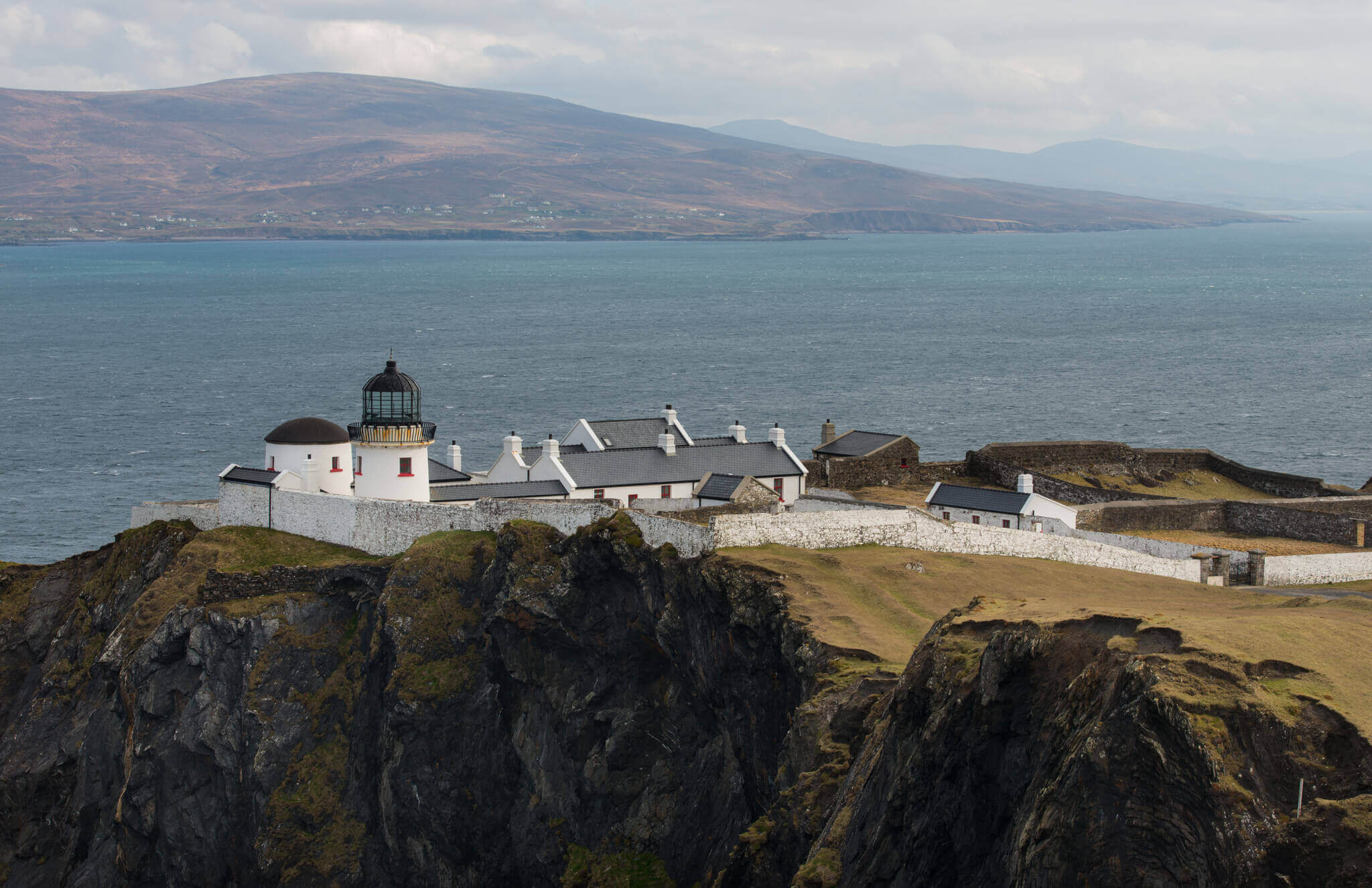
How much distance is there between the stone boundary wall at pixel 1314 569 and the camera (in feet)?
175

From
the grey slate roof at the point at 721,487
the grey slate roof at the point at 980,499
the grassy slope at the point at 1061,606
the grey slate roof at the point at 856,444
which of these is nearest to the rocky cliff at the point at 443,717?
the grassy slope at the point at 1061,606

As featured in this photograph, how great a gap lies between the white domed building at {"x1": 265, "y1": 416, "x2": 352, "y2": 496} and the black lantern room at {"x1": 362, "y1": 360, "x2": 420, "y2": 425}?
2.23m

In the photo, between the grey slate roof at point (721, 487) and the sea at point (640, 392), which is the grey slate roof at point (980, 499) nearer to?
the grey slate roof at point (721, 487)

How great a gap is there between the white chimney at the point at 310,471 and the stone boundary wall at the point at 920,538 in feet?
73.2

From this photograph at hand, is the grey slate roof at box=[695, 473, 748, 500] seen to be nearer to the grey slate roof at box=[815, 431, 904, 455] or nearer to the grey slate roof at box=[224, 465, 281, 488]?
the grey slate roof at box=[815, 431, 904, 455]

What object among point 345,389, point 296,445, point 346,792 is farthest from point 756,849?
point 345,389

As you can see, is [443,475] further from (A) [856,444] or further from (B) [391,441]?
(A) [856,444]

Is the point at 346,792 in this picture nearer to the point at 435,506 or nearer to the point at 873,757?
the point at 435,506

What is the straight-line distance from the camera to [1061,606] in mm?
33719

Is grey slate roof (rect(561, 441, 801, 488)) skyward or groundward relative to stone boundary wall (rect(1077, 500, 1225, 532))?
skyward

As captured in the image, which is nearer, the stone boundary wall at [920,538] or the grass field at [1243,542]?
the stone boundary wall at [920,538]

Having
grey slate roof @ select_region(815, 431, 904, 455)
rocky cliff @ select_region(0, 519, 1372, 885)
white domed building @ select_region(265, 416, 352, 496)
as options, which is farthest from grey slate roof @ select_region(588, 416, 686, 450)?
rocky cliff @ select_region(0, 519, 1372, 885)

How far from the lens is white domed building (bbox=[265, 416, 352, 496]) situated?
205 feet

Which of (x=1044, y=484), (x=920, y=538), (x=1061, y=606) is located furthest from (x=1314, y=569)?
(x=1061, y=606)
